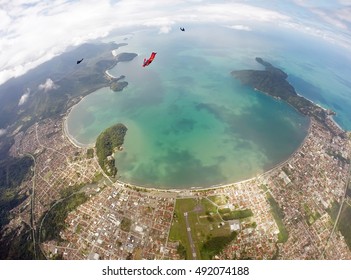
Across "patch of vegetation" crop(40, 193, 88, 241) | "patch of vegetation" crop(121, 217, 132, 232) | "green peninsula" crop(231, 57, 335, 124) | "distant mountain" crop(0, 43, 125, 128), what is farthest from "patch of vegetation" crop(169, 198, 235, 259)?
"distant mountain" crop(0, 43, 125, 128)

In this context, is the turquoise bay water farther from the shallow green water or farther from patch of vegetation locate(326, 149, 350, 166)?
patch of vegetation locate(326, 149, 350, 166)

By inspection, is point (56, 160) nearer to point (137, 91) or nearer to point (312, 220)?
point (137, 91)

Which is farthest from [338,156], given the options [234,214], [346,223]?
[234,214]

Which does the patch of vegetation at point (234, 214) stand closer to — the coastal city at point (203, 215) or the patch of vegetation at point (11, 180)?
the coastal city at point (203, 215)

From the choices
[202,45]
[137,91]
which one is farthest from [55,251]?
[202,45]

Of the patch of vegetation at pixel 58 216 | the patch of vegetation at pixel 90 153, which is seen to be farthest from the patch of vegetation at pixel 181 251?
the patch of vegetation at pixel 90 153
